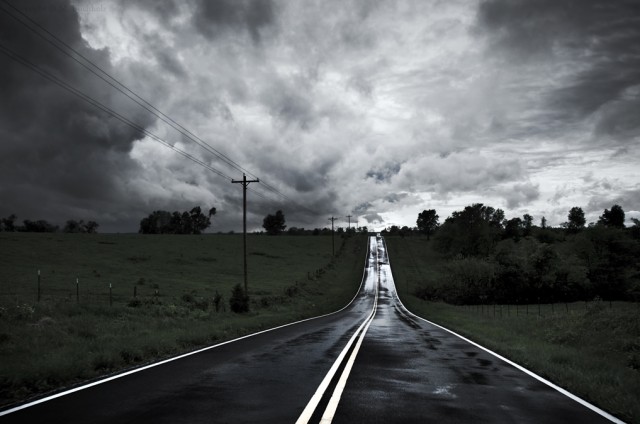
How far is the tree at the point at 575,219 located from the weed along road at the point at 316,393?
19855cm

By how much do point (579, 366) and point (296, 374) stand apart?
25.3ft

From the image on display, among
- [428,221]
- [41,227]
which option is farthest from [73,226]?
[428,221]

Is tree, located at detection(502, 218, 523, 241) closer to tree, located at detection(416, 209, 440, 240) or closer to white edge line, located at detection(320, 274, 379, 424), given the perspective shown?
tree, located at detection(416, 209, 440, 240)

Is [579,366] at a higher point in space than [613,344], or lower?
higher

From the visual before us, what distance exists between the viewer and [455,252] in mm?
105125

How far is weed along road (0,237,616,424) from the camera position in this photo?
6.21 m

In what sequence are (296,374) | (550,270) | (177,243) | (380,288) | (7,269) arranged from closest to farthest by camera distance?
(296,374)
(7,269)
(550,270)
(380,288)
(177,243)

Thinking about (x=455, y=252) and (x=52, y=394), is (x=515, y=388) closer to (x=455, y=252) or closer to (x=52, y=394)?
(x=52, y=394)

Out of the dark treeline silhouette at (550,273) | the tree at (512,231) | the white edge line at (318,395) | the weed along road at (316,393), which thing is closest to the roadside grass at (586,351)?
the weed along road at (316,393)

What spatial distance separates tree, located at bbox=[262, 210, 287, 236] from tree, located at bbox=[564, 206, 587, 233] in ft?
388

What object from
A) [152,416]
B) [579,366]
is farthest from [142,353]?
[579,366]

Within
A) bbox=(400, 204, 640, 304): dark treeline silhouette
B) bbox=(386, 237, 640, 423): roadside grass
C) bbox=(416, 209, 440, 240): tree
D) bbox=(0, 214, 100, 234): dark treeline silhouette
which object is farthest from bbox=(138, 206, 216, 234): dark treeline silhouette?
bbox=(386, 237, 640, 423): roadside grass

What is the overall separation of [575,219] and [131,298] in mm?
195709

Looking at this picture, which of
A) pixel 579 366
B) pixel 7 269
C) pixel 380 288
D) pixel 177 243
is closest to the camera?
pixel 579 366
